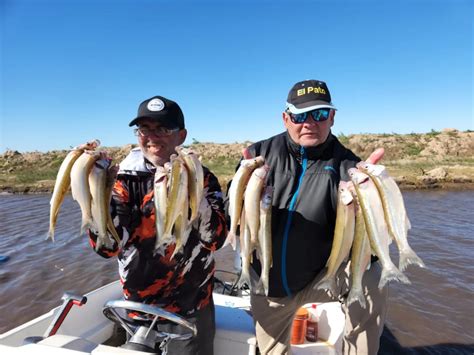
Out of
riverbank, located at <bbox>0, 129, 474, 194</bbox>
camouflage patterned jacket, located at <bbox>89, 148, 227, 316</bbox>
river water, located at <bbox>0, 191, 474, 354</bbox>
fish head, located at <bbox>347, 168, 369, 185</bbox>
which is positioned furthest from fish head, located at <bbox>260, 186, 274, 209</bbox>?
riverbank, located at <bbox>0, 129, 474, 194</bbox>

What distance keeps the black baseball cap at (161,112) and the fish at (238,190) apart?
29.9 inches

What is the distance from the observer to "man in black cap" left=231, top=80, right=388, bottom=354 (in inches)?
140

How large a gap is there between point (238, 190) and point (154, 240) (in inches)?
38.8

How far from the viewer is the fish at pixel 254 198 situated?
3.05 metres

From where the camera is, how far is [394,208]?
9.73 feet

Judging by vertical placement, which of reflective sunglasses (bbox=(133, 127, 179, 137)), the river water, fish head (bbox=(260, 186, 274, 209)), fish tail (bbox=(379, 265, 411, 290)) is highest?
reflective sunglasses (bbox=(133, 127, 179, 137))

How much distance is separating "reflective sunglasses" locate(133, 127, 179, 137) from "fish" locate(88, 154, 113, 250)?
1.31ft

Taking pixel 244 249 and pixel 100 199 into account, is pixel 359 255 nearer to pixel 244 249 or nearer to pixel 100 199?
pixel 244 249

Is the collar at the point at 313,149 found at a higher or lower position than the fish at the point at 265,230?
higher

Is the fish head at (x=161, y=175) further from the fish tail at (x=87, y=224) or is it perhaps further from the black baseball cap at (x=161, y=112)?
the fish tail at (x=87, y=224)

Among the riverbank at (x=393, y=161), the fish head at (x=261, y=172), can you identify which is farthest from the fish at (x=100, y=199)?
the riverbank at (x=393, y=161)

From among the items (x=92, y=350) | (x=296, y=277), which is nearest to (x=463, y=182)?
(x=296, y=277)

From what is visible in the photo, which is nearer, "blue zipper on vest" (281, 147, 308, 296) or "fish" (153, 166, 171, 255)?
"fish" (153, 166, 171, 255)

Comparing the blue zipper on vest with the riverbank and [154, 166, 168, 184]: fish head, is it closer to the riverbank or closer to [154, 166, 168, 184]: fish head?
[154, 166, 168, 184]: fish head
